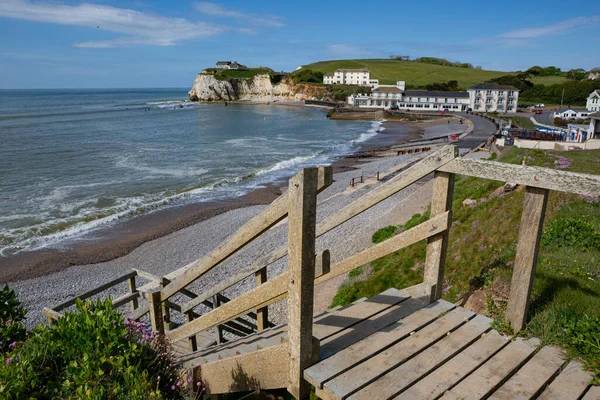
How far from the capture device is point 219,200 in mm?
28750

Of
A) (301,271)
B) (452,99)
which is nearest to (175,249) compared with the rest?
(301,271)

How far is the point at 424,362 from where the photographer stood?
351 centimetres

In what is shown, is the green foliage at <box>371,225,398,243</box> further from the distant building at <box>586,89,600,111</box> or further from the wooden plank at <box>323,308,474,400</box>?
the distant building at <box>586,89,600,111</box>

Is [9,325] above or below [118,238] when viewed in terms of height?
above

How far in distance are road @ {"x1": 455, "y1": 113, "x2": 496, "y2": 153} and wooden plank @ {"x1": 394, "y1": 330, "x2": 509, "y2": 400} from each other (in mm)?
48789

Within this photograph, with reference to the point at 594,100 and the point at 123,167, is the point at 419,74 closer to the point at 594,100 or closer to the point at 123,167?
the point at 594,100

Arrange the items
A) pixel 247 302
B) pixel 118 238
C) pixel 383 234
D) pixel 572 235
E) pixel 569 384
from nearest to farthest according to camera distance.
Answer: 1. pixel 569 384
2. pixel 247 302
3. pixel 572 235
4. pixel 383 234
5. pixel 118 238

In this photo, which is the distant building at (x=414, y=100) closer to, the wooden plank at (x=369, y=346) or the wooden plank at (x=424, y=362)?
the wooden plank at (x=369, y=346)

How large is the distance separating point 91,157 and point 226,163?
15.7 metres

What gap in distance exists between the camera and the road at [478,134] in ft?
173

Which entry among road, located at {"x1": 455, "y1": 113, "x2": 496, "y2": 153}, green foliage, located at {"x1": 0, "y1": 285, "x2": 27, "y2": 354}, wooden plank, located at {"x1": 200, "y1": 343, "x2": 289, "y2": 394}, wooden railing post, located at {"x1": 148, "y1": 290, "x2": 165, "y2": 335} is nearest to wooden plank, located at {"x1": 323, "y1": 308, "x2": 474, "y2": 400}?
wooden plank, located at {"x1": 200, "y1": 343, "x2": 289, "y2": 394}

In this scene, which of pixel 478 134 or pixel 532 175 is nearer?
pixel 532 175

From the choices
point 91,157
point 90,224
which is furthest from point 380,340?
point 91,157

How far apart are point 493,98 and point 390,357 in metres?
111
